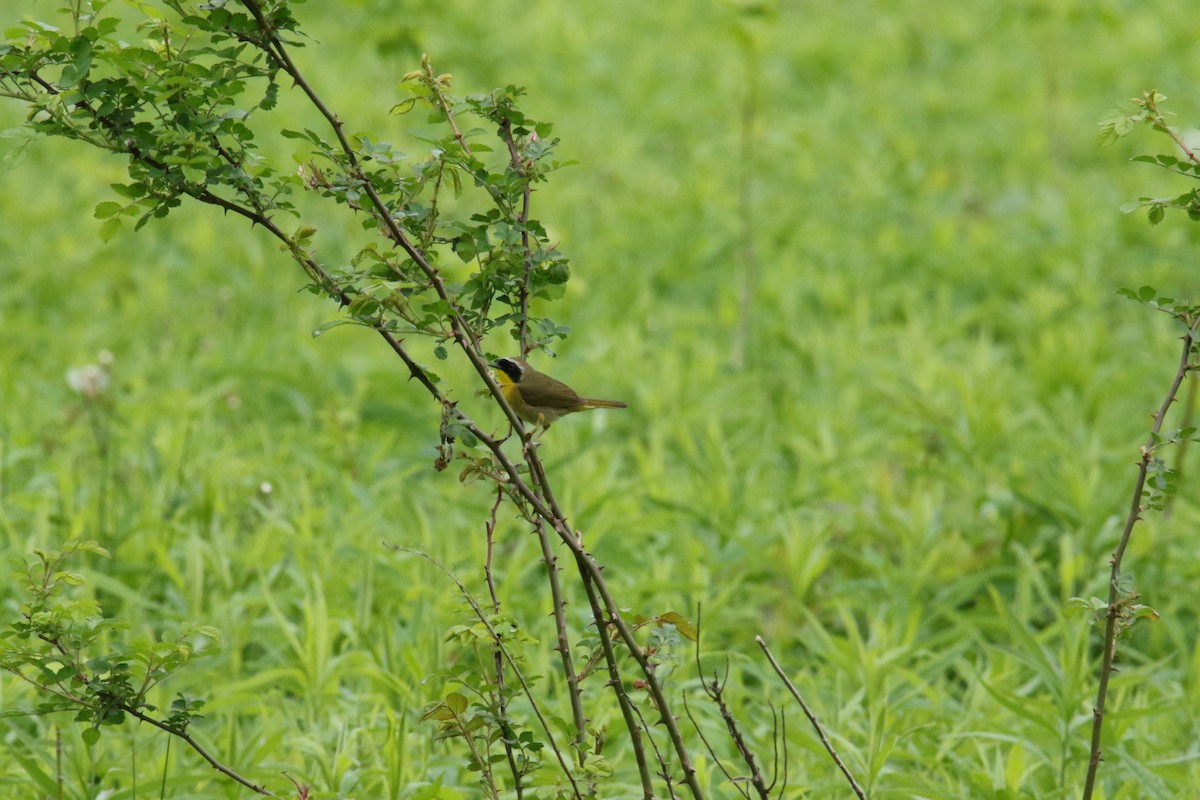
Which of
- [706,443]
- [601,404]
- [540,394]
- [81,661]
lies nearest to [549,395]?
[540,394]

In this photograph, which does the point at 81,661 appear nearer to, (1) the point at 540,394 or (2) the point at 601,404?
(1) the point at 540,394

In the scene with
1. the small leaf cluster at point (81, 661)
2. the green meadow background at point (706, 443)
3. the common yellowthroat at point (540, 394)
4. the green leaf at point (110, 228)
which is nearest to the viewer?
the green leaf at point (110, 228)

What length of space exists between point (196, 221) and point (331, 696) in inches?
182

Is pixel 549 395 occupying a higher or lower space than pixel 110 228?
higher

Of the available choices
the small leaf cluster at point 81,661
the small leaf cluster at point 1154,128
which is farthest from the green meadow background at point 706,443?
the small leaf cluster at point 1154,128

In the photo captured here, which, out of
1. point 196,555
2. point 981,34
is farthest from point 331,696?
point 981,34

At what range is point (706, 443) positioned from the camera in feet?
16.7

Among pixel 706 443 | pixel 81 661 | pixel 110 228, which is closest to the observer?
pixel 110 228

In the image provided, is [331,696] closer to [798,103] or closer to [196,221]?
[196,221]

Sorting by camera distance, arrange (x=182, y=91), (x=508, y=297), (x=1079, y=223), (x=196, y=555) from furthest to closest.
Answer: (x=1079, y=223), (x=196, y=555), (x=508, y=297), (x=182, y=91)

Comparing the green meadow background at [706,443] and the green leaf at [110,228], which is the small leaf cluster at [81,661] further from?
the green leaf at [110,228]

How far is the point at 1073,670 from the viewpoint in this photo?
335cm

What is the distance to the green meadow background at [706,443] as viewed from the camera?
343 centimetres

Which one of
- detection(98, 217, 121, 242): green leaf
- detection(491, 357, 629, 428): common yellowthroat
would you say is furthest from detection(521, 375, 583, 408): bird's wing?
detection(98, 217, 121, 242): green leaf
